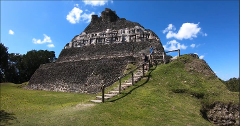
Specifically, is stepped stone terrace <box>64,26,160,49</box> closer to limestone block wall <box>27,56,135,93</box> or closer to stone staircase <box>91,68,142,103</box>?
limestone block wall <box>27,56,135,93</box>

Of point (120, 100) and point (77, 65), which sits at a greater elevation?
point (77, 65)

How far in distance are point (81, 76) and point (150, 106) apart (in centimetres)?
1095

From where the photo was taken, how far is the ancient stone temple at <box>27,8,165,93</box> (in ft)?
52.6

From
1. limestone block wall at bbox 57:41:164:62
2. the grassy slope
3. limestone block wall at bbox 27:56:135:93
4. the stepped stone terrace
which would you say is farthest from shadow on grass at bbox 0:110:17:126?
the stepped stone terrace

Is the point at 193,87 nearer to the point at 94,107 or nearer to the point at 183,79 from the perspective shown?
the point at 183,79

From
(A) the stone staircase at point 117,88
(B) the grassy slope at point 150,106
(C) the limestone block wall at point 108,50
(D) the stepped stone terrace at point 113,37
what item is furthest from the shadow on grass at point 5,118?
(D) the stepped stone terrace at point 113,37

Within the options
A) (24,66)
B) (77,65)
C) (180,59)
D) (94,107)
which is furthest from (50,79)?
(24,66)

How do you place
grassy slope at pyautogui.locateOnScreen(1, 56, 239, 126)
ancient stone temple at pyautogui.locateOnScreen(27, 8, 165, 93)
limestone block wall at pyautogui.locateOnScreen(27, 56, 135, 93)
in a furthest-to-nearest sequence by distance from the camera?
ancient stone temple at pyautogui.locateOnScreen(27, 8, 165, 93) → limestone block wall at pyautogui.locateOnScreen(27, 56, 135, 93) → grassy slope at pyautogui.locateOnScreen(1, 56, 239, 126)

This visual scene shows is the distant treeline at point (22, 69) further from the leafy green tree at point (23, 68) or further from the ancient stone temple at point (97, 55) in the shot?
the ancient stone temple at point (97, 55)

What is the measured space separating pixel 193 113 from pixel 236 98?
3.31m

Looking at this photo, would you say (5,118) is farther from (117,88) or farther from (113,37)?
(113,37)

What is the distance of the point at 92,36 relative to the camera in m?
24.2

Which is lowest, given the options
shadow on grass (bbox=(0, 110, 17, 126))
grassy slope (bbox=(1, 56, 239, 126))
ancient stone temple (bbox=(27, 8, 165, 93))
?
shadow on grass (bbox=(0, 110, 17, 126))

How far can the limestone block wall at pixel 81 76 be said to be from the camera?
15.2 meters
